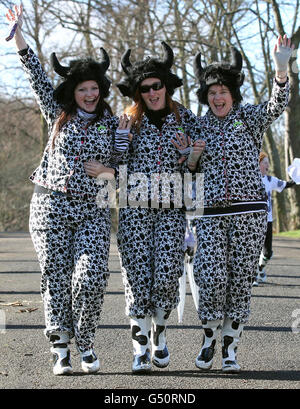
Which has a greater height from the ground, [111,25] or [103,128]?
[111,25]

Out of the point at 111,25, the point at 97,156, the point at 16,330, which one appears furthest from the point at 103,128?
the point at 111,25

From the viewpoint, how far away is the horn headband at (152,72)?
4.97 metres

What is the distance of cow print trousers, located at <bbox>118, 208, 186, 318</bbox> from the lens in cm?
470

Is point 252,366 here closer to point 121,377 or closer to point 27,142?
point 121,377

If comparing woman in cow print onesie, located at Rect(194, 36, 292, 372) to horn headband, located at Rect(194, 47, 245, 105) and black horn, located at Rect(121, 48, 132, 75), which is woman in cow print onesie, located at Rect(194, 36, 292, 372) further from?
black horn, located at Rect(121, 48, 132, 75)

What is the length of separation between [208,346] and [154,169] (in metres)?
1.26

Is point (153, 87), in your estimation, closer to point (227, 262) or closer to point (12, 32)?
point (12, 32)

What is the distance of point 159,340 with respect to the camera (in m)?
4.84

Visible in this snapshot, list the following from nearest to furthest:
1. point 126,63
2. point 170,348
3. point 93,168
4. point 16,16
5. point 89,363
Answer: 1. point 89,363
2. point 93,168
3. point 16,16
4. point 126,63
5. point 170,348

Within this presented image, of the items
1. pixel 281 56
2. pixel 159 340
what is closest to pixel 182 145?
pixel 281 56

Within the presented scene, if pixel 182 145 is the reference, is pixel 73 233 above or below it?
below

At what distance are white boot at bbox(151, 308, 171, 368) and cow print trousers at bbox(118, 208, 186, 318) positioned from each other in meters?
0.06

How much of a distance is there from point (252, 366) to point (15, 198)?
2997 centimetres
